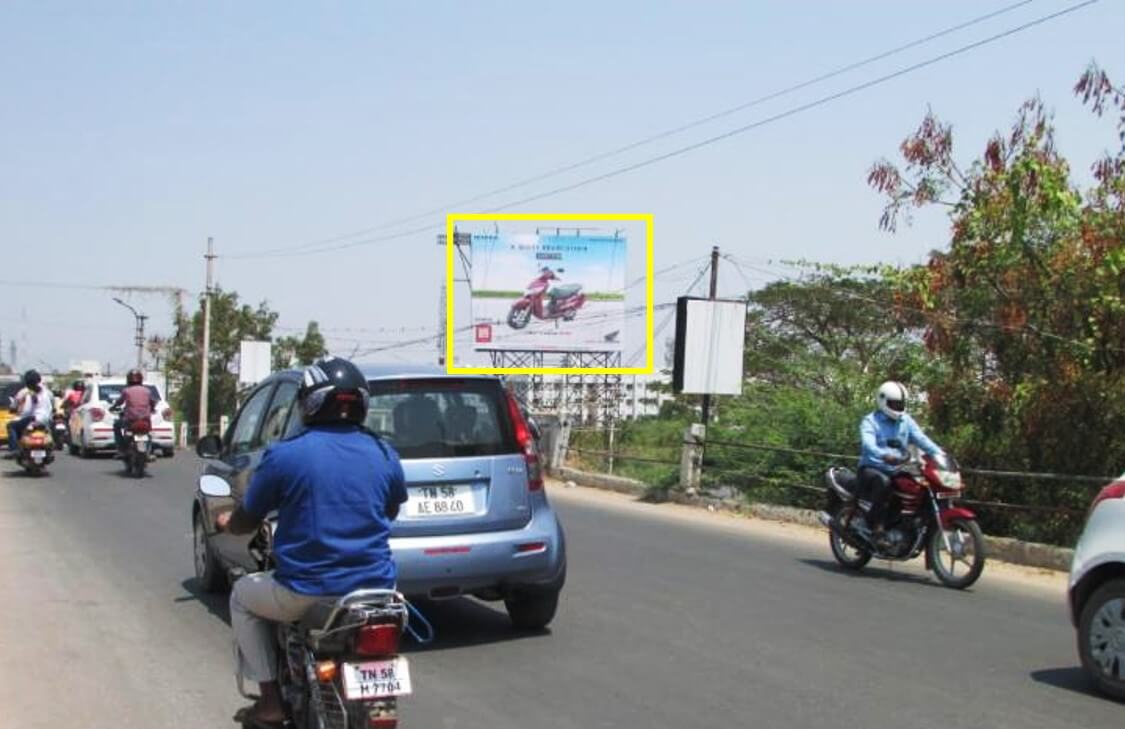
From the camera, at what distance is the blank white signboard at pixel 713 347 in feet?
65.4

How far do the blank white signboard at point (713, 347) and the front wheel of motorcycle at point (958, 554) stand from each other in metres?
9.77

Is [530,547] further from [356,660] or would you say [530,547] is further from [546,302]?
[546,302]

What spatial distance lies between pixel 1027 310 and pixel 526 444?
8.75 metres

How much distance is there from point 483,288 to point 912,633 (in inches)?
1283

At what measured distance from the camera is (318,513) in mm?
4414

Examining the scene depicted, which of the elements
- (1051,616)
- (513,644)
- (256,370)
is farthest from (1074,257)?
(256,370)

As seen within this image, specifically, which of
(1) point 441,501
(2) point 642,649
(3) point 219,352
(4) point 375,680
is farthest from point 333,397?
(3) point 219,352

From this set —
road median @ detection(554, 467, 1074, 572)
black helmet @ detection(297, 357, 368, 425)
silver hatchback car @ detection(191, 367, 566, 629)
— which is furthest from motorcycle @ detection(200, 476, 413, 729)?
road median @ detection(554, 467, 1074, 572)

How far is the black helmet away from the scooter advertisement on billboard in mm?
34855

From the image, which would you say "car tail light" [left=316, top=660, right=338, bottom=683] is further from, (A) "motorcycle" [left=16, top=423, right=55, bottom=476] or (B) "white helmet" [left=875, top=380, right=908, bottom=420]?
(A) "motorcycle" [left=16, top=423, right=55, bottom=476]

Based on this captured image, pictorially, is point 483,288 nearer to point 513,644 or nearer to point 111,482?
point 111,482

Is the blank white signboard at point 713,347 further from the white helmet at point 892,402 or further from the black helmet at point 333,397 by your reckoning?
the black helmet at point 333,397

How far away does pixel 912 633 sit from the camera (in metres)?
8.02

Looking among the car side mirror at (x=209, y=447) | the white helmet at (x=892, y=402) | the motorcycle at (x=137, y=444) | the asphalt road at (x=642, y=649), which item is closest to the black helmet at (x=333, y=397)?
the asphalt road at (x=642, y=649)
